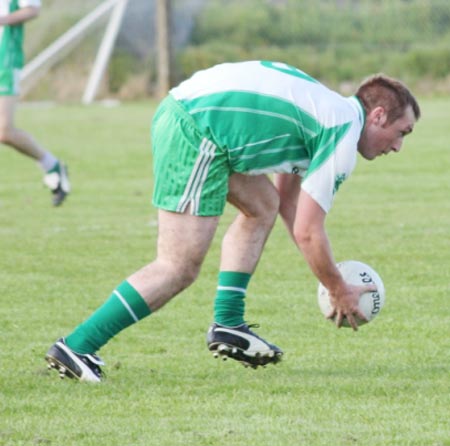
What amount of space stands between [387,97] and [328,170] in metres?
0.51

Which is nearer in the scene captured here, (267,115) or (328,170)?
(328,170)

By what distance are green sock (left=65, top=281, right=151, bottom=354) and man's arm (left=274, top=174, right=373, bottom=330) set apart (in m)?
0.76

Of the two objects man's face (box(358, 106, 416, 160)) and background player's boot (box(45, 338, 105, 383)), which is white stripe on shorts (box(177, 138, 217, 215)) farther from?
background player's boot (box(45, 338, 105, 383))

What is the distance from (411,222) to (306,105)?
5558mm

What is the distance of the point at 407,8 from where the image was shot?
3038cm

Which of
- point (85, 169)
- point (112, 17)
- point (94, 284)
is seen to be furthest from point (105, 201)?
point (112, 17)

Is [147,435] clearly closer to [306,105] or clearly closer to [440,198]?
[306,105]

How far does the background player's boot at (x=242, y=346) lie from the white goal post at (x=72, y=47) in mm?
22103

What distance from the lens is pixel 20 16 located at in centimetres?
1211

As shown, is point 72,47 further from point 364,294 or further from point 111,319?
point 364,294

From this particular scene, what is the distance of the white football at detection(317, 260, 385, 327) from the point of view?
6.14 meters

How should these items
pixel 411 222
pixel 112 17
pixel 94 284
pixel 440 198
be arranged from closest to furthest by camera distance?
1. pixel 94 284
2. pixel 411 222
3. pixel 440 198
4. pixel 112 17

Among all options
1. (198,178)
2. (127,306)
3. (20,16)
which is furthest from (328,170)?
(20,16)

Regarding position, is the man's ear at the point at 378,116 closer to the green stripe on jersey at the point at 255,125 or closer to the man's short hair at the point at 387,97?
the man's short hair at the point at 387,97
